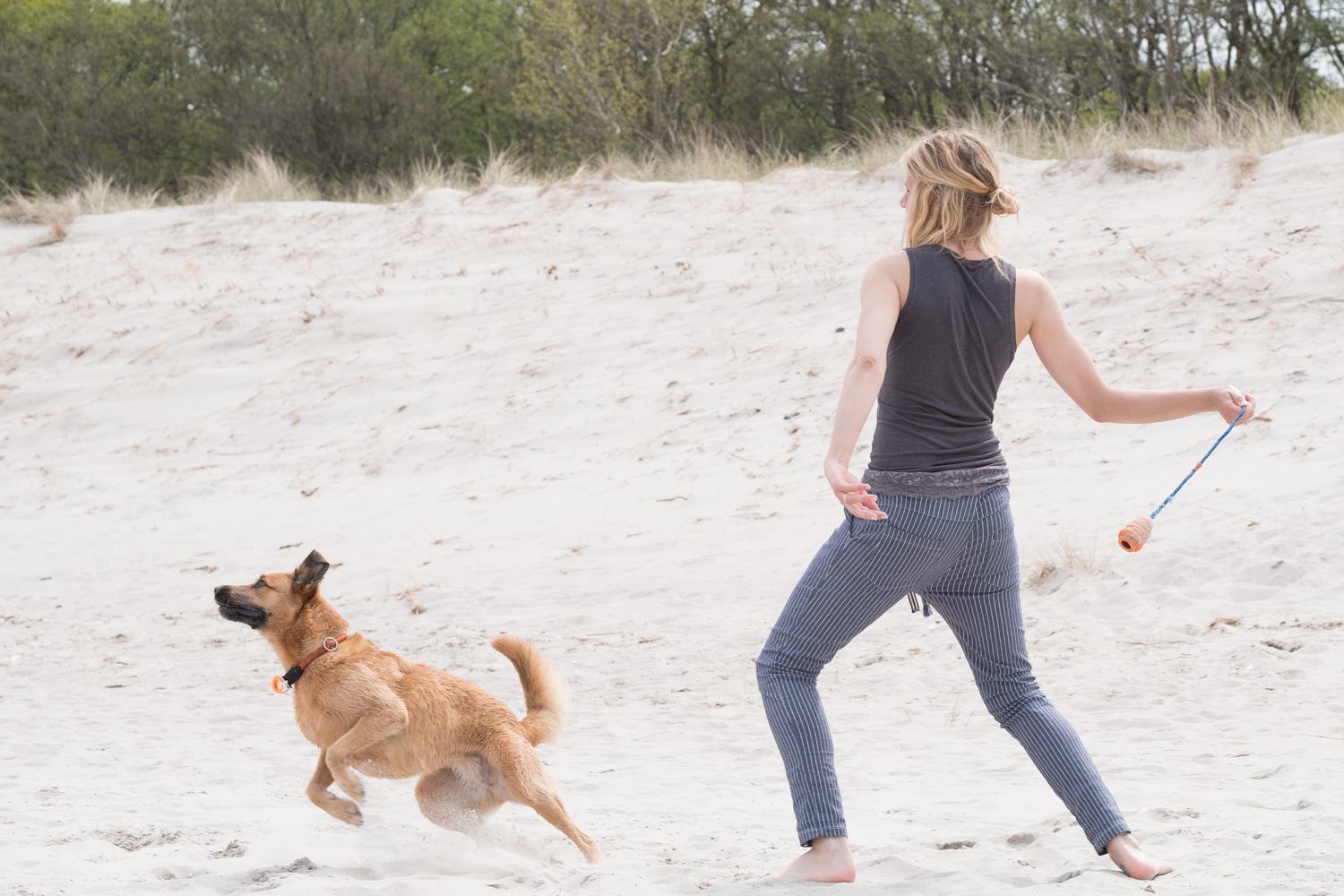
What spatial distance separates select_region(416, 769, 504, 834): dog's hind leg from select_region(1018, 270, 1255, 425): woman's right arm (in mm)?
2197

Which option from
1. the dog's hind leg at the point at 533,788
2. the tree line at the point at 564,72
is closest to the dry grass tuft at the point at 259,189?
the tree line at the point at 564,72

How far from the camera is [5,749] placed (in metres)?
5.40

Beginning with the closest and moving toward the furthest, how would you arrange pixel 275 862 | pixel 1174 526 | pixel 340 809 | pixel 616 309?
pixel 275 862 < pixel 340 809 < pixel 1174 526 < pixel 616 309

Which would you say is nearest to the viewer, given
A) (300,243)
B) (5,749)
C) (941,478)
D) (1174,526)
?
(941,478)

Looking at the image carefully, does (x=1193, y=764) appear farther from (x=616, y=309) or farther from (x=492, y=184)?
(x=492, y=184)

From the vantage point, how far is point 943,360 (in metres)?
2.96

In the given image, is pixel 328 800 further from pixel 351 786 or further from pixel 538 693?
pixel 538 693

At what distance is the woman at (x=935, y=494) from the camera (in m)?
2.94

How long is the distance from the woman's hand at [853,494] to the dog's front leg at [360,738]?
5.96 ft

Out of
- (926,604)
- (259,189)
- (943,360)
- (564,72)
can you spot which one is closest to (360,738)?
(926,604)

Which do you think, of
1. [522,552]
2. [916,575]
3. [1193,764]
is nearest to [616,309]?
[522,552]

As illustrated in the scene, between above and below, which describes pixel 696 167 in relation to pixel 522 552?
above

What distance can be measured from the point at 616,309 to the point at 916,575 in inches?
382

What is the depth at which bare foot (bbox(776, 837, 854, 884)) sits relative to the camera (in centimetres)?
309
